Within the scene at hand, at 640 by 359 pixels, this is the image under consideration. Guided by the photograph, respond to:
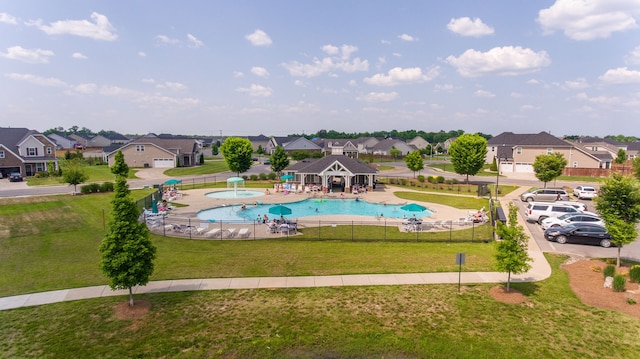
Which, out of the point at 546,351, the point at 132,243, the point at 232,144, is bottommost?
the point at 546,351

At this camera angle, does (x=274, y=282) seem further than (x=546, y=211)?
No

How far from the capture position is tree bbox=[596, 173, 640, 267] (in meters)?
19.2

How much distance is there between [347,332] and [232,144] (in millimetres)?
52192

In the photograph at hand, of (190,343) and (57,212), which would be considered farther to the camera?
(57,212)

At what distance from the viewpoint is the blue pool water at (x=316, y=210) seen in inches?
1427

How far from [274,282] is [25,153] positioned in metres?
66.7

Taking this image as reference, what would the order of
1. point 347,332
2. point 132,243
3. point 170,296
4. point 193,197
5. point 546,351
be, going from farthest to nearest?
point 193,197 → point 170,296 → point 132,243 → point 347,332 → point 546,351

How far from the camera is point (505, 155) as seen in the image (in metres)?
78.6

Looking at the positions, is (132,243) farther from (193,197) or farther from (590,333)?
(193,197)

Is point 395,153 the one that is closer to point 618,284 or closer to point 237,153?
point 237,153

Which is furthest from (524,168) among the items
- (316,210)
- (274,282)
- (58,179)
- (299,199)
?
(58,179)

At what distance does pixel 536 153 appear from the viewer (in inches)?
2904

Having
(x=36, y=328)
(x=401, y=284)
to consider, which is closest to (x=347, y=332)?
(x=401, y=284)

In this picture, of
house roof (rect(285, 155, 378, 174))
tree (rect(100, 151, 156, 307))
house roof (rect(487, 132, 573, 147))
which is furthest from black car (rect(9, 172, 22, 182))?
house roof (rect(487, 132, 573, 147))
